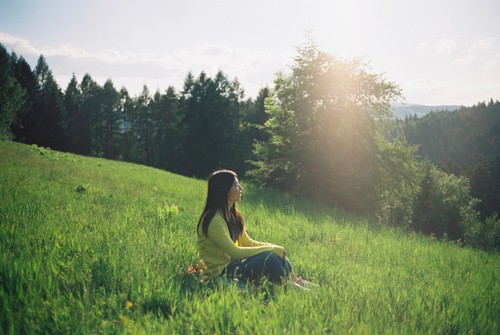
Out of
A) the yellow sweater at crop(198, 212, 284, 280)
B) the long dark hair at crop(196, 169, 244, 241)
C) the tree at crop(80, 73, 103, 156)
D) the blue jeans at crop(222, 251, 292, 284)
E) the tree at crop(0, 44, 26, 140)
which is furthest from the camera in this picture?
the tree at crop(80, 73, 103, 156)

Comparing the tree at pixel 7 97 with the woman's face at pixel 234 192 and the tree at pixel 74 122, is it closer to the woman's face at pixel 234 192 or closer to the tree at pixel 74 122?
the tree at pixel 74 122

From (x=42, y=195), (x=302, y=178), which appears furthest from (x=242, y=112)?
(x=42, y=195)

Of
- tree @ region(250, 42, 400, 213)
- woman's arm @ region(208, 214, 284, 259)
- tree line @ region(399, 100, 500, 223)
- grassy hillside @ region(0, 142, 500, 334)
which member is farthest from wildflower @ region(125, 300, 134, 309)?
tree line @ region(399, 100, 500, 223)

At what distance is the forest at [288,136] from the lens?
18109 millimetres

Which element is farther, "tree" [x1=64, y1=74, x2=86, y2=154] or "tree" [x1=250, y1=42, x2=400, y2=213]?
"tree" [x1=64, y1=74, x2=86, y2=154]

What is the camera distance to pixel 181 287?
4.06 metres

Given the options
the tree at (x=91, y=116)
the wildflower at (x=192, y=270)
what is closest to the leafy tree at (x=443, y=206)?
the wildflower at (x=192, y=270)

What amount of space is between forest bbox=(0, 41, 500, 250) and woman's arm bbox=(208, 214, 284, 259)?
360 inches

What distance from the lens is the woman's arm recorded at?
462 centimetres

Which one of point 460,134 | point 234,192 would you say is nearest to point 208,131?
point 234,192

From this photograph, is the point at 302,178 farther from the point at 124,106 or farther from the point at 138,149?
the point at 124,106

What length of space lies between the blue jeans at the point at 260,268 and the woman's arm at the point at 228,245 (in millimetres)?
79

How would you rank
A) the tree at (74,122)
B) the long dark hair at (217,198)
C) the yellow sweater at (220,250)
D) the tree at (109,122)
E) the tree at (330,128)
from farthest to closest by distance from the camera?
the tree at (109,122), the tree at (74,122), the tree at (330,128), the long dark hair at (217,198), the yellow sweater at (220,250)

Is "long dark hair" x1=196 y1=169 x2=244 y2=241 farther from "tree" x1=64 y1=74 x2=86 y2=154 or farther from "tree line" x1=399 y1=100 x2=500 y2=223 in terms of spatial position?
"tree line" x1=399 y1=100 x2=500 y2=223
